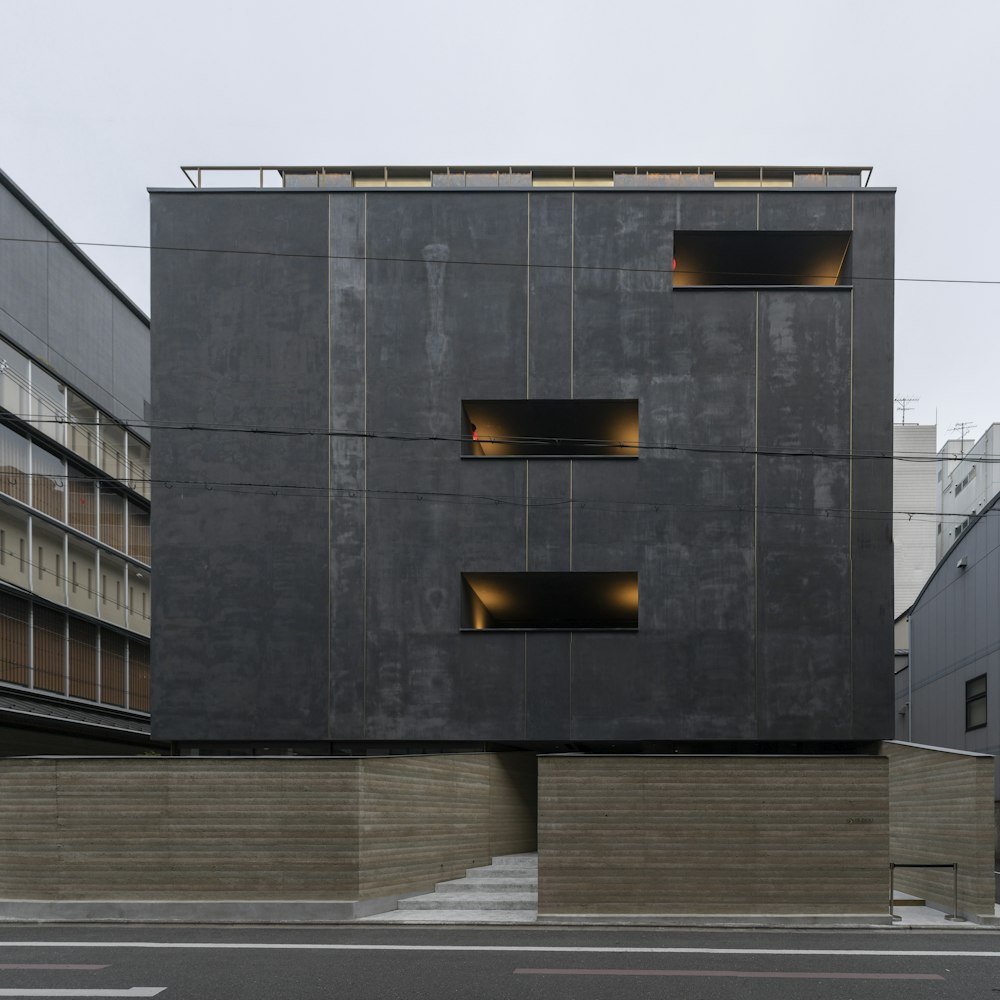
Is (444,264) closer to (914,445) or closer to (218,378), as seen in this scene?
(218,378)

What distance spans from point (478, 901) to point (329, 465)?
9134 mm

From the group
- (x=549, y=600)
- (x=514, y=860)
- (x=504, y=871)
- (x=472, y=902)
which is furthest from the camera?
(x=549, y=600)

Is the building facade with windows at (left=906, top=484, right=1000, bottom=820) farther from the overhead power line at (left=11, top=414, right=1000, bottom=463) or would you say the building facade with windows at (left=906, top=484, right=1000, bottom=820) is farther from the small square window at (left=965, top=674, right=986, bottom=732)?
the overhead power line at (left=11, top=414, right=1000, bottom=463)

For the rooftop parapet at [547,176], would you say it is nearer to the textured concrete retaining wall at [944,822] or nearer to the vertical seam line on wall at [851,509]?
the vertical seam line on wall at [851,509]

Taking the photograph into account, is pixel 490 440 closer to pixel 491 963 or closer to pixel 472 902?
pixel 472 902

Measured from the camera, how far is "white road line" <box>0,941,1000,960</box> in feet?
41.8

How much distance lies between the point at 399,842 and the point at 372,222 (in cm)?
1241

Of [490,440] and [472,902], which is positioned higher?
[490,440]

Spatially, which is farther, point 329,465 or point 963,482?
point 963,482

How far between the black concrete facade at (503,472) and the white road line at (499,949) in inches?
262

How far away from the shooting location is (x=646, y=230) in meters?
20.8

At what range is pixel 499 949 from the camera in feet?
43.0

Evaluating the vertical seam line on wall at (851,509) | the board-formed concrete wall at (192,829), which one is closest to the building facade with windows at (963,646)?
the vertical seam line on wall at (851,509)

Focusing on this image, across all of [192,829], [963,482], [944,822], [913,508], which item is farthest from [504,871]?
[963,482]
